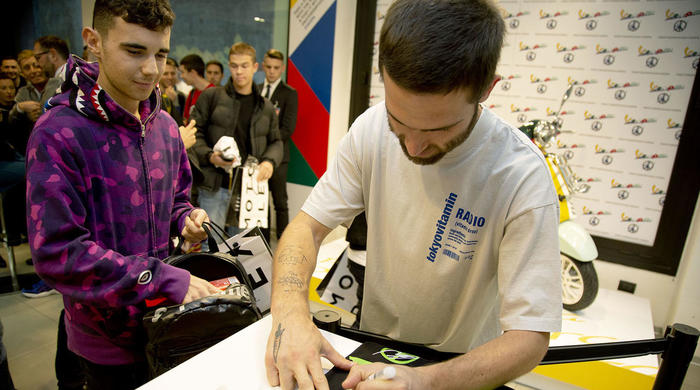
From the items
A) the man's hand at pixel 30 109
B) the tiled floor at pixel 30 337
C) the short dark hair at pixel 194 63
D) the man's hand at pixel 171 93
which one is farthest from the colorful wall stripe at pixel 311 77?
the tiled floor at pixel 30 337

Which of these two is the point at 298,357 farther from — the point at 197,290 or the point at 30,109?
the point at 30,109

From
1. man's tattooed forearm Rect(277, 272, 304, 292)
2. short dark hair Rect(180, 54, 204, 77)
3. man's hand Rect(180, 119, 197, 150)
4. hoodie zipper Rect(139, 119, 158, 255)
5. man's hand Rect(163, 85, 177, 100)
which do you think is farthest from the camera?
man's hand Rect(163, 85, 177, 100)

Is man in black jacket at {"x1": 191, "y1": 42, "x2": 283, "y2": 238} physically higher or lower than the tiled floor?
higher

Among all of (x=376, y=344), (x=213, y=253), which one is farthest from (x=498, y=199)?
(x=213, y=253)

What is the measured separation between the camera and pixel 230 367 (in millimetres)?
875

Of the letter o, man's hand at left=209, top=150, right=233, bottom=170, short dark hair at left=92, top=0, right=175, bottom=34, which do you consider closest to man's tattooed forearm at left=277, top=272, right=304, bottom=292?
short dark hair at left=92, top=0, right=175, bottom=34

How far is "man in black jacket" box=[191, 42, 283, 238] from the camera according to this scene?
3270 millimetres

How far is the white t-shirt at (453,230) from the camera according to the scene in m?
0.89

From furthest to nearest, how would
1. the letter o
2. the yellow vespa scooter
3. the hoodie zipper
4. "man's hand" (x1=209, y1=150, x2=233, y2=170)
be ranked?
"man's hand" (x1=209, y1=150, x2=233, y2=170) < the yellow vespa scooter < the letter o < the hoodie zipper

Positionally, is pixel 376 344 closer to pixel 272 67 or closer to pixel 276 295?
pixel 276 295

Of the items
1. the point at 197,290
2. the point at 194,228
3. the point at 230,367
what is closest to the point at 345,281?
the point at 194,228

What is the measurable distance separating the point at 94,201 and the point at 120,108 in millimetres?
292

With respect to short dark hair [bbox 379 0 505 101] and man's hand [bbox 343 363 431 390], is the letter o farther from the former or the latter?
short dark hair [bbox 379 0 505 101]

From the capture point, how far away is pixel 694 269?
2.88m
